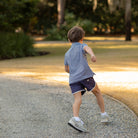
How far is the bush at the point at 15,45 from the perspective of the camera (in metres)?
17.6

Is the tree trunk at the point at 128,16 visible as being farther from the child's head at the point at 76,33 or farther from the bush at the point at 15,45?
the child's head at the point at 76,33

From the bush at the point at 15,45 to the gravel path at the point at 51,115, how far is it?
9531 mm

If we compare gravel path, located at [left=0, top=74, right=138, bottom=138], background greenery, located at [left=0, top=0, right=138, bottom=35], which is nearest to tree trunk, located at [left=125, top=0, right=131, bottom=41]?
background greenery, located at [left=0, top=0, right=138, bottom=35]

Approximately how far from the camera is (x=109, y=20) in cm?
3609

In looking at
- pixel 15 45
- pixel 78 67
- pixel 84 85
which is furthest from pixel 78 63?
pixel 15 45

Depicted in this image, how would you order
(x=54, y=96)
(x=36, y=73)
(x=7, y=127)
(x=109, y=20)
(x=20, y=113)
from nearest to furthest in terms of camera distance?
(x=7, y=127) → (x=20, y=113) → (x=54, y=96) → (x=36, y=73) → (x=109, y=20)

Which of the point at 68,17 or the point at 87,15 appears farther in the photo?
→ the point at 87,15

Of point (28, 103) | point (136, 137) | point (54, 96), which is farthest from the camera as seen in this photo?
point (54, 96)

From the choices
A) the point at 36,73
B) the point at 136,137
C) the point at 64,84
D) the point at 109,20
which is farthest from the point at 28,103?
the point at 109,20

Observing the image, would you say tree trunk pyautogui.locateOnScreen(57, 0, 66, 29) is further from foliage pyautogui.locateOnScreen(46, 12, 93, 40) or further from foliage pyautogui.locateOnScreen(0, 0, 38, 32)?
foliage pyautogui.locateOnScreen(0, 0, 38, 32)

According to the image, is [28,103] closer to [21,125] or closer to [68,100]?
[68,100]

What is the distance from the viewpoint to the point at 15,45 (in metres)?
18.1

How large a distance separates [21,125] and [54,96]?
2.03m

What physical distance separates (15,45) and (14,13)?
64.2 inches
